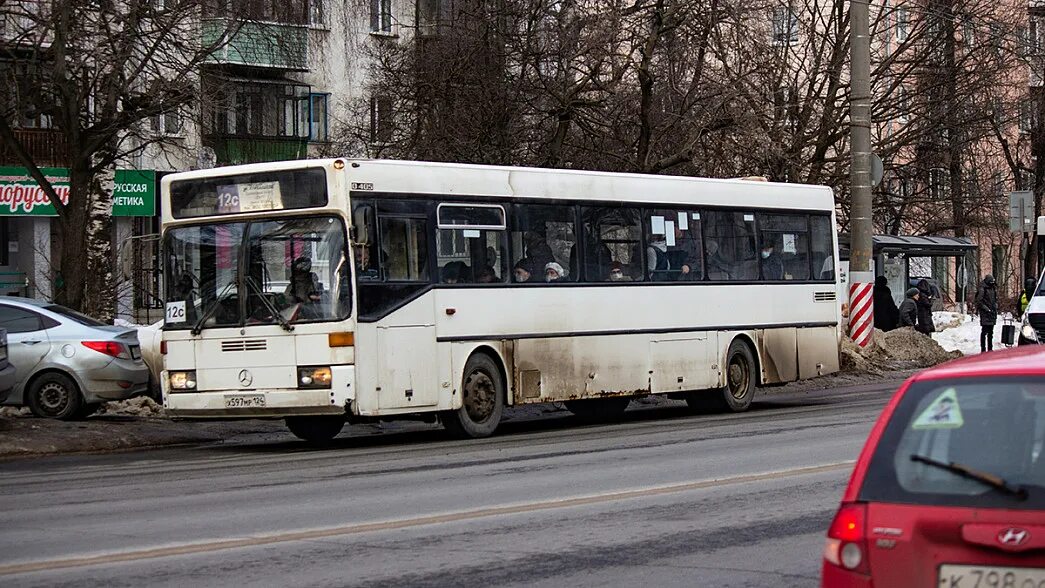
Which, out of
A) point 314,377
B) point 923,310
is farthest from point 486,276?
point 923,310

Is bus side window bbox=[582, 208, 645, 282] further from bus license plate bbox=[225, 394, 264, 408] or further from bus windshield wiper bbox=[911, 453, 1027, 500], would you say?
bus windshield wiper bbox=[911, 453, 1027, 500]

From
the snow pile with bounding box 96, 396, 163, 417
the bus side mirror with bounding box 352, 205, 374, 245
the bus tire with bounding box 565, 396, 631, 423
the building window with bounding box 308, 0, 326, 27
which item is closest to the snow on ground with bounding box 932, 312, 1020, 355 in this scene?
the bus tire with bounding box 565, 396, 631, 423

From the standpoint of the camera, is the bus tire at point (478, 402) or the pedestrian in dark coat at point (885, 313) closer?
the bus tire at point (478, 402)

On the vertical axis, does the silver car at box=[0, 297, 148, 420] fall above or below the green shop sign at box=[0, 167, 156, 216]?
below

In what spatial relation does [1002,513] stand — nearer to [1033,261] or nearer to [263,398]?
[263,398]

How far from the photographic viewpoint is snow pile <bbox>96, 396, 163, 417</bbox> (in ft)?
70.3

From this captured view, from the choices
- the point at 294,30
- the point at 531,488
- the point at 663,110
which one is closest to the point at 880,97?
the point at 663,110

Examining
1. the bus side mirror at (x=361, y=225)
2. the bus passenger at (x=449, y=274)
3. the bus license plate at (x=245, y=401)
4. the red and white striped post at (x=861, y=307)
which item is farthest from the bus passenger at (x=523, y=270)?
the red and white striped post at (x=861, y=307)

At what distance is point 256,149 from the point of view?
4375 centimetres

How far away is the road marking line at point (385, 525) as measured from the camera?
8.68 m

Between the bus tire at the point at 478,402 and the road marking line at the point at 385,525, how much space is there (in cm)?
517

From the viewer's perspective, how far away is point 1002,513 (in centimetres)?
509

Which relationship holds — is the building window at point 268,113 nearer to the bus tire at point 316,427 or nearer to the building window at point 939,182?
the building window at point 939,182

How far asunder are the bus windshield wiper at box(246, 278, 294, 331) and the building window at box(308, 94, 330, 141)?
3120 centimetres
